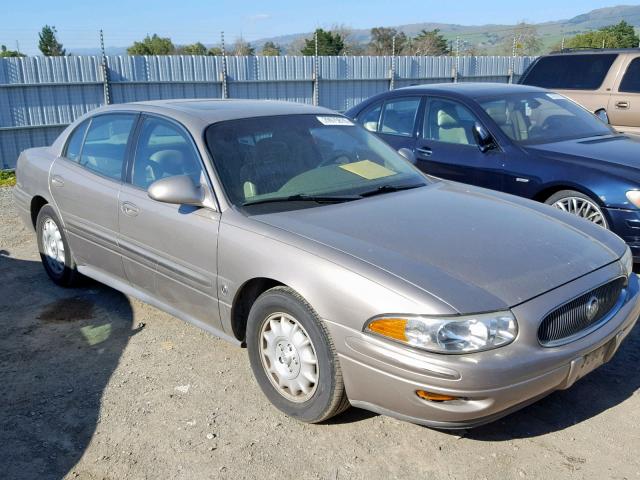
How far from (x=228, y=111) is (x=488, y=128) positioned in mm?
2953

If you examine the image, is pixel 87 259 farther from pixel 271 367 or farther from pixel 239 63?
pixel 239 63

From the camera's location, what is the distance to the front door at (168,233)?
3703 mm

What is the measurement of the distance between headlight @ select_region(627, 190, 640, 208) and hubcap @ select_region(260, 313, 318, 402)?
3434 millimetres

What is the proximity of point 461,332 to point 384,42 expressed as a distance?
5243 cm

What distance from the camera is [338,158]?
4.23 meters

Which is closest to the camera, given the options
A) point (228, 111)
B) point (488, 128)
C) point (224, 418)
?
point (224, 418)

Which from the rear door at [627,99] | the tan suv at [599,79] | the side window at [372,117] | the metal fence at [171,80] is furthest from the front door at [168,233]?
the metal fence at [171,80]

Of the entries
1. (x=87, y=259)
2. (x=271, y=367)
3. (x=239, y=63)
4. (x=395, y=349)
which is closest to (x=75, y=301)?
(x=87, y=259)

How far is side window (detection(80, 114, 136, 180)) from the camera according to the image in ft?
14.8

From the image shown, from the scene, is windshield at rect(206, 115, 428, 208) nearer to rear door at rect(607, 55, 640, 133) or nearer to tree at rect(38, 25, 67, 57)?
rear door at rect(607, 55, 640, 133)

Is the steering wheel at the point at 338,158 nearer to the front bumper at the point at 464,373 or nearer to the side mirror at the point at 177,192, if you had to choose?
the side mirror at the point at 177,192

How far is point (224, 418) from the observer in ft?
11.2

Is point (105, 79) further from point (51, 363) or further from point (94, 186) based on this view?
point (51, 363)

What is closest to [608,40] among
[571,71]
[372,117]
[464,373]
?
[571,71]
